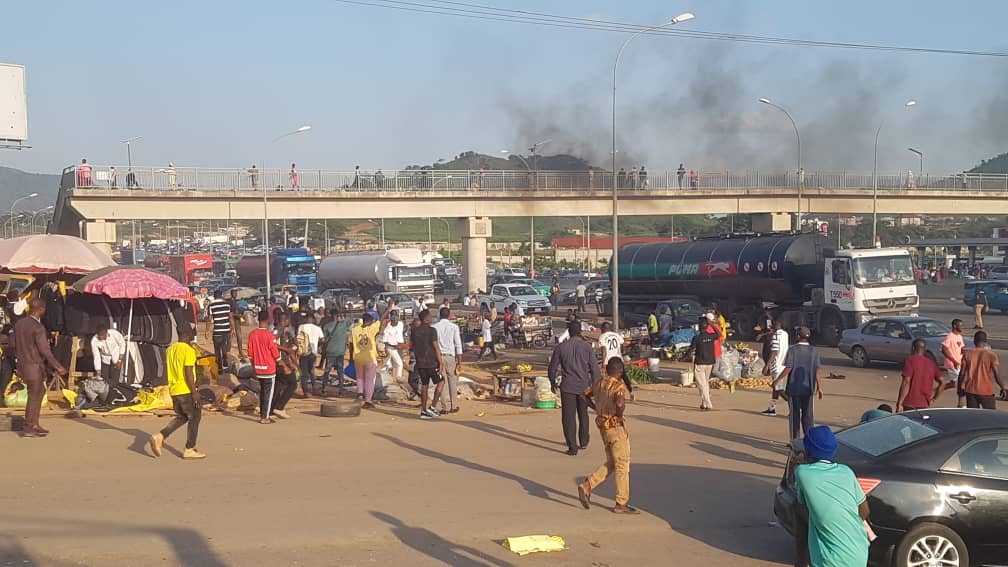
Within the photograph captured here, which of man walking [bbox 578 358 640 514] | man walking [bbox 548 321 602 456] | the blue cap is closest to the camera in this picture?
the blue cap

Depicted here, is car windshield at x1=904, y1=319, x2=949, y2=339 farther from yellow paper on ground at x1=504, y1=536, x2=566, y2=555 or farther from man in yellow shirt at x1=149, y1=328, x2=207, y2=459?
man in yellow shirt at x1=149, y1=328, x2=207, y2=459

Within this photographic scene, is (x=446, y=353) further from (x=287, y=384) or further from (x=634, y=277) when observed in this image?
(x=634, y=277)

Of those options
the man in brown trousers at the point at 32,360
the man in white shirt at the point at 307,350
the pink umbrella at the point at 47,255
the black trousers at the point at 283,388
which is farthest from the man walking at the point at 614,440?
the pink umbrella at the point at 47,255

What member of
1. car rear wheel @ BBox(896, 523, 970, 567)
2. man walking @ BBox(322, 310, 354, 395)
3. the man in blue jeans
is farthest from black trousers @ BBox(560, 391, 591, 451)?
man walking @ BBox(322, 310, 354, 395)

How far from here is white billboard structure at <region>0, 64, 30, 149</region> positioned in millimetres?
35250

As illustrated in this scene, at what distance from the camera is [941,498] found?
753cm

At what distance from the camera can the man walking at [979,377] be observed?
1320 cm

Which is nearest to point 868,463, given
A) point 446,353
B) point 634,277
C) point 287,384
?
point 446,353

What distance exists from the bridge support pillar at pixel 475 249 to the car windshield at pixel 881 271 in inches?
1048

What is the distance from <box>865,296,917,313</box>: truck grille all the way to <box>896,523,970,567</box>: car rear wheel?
2477cm

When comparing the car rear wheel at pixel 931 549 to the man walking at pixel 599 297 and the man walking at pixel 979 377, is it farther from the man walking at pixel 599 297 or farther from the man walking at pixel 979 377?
the man walking at pixel 599 297

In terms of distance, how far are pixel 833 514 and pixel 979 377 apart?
889cm

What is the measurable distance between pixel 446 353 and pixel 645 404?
15.5 ft

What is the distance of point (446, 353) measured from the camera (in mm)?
15938
